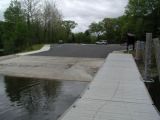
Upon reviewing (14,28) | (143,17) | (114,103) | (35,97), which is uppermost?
(143,17)

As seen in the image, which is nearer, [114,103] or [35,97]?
[114,103]

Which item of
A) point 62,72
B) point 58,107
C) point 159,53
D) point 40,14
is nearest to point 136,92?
point 58,107

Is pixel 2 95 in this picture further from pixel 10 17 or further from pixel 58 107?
pixel 10 17

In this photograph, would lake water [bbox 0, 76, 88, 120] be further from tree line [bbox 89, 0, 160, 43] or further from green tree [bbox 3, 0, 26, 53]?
green tree [bbox 3, 0, 26, 53]

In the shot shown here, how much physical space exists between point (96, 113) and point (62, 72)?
926 cm

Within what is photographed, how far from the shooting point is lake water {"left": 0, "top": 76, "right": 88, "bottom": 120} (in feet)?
27.1

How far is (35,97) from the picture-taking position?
10383 millimetres

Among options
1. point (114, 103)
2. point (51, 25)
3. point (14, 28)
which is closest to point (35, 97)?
point (114, 103)

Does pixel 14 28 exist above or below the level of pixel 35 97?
above

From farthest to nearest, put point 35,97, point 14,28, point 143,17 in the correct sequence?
point 14,28
point 143,17
point 35,97

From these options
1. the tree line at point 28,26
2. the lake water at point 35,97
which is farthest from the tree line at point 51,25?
the lake water at point 35,97

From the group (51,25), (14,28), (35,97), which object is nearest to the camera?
(35,97)

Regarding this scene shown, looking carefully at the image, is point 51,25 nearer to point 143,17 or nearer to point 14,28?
point 14,28

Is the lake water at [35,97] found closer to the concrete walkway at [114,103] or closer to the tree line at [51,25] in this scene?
the concrete walkway at [114,103]
